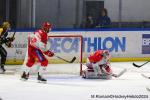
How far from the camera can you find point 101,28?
16.8 meters

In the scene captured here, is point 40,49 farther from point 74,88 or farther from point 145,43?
point 145,43

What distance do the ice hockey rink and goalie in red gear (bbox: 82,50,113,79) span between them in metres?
0.19

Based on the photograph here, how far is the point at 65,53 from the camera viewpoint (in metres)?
15.1

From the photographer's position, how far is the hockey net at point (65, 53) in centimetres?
1429

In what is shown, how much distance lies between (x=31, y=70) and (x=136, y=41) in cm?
412

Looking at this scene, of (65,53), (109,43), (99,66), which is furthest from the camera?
(109,43)

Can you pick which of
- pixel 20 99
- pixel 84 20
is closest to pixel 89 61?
pixel 20 99

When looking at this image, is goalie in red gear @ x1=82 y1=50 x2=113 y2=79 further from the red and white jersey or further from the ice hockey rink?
the red and white jersey

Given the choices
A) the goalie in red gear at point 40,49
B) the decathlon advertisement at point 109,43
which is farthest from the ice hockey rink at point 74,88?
the decathlon advertisement at point 109,43

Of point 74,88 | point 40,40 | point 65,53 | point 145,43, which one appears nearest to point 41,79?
point 40,40

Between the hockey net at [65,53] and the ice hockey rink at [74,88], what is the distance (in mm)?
152

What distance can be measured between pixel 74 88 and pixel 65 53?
310 centimetres

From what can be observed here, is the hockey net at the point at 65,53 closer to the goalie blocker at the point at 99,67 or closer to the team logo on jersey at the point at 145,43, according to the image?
the goalie blocker at the point at 99,67

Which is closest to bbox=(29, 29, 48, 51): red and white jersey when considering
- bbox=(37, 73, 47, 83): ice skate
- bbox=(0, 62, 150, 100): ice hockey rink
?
bbox=(37, 73, 47, 83): ice skate
